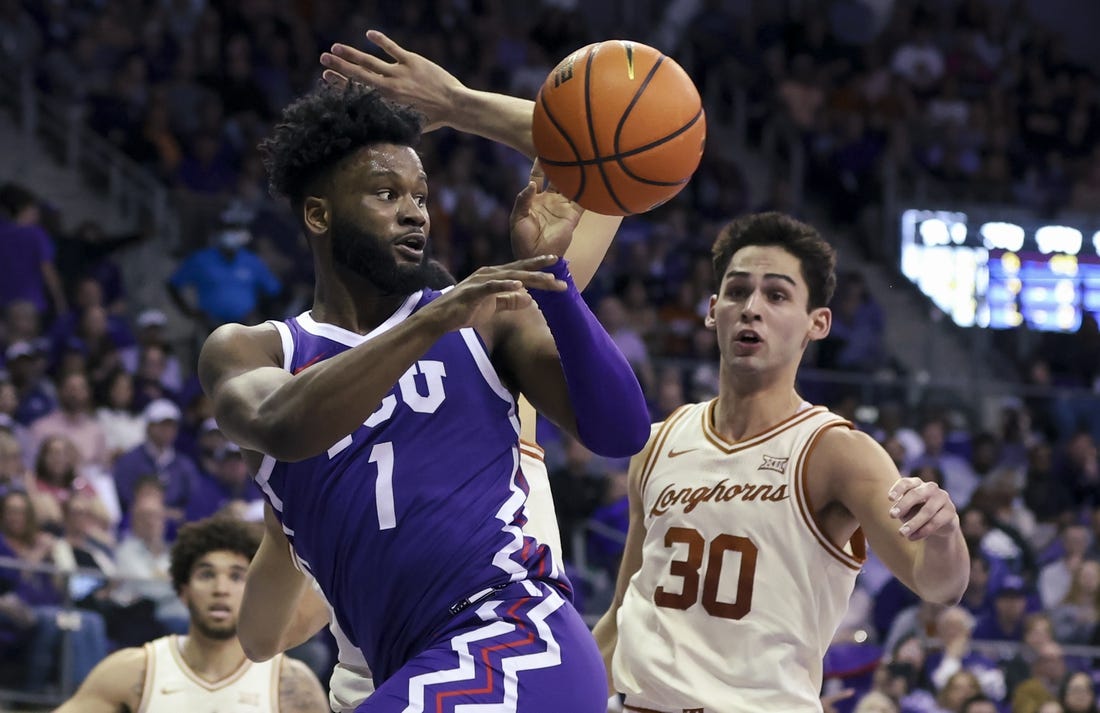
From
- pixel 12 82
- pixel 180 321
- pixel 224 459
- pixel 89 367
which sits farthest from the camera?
pixel 12 82

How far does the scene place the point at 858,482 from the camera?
15.0 ft

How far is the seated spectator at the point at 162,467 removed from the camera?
966 centimetres

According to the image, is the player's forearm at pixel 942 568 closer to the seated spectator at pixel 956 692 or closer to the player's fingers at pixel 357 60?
the player's fingers at pixel 357 60

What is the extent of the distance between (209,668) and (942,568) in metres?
3.14

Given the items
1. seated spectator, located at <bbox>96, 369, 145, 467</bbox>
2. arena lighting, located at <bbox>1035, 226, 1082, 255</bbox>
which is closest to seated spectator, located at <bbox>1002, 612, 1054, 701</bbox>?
seated spectator, located at <bbox>96, 369, 145, 467</bbox>

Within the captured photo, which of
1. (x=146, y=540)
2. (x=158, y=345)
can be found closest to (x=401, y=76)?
(x=146, y=540)

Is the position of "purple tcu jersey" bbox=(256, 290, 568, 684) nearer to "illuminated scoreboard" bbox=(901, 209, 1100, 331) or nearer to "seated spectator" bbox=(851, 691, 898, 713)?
"seated spectator" bbox=(851, 691, 898, 713)

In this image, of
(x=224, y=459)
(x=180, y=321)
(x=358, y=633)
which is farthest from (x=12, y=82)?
(x=358, y=633)

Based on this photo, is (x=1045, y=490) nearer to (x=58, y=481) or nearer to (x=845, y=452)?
(x=58, y=481)

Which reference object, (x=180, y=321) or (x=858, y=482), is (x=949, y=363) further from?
(x=858, y=482)

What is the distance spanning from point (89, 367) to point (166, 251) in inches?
102

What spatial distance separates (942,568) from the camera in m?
4.20

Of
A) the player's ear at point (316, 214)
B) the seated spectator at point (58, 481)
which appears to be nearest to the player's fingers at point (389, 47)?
the player's ear at point (316, 214)

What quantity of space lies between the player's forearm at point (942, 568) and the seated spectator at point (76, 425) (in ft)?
22.8
